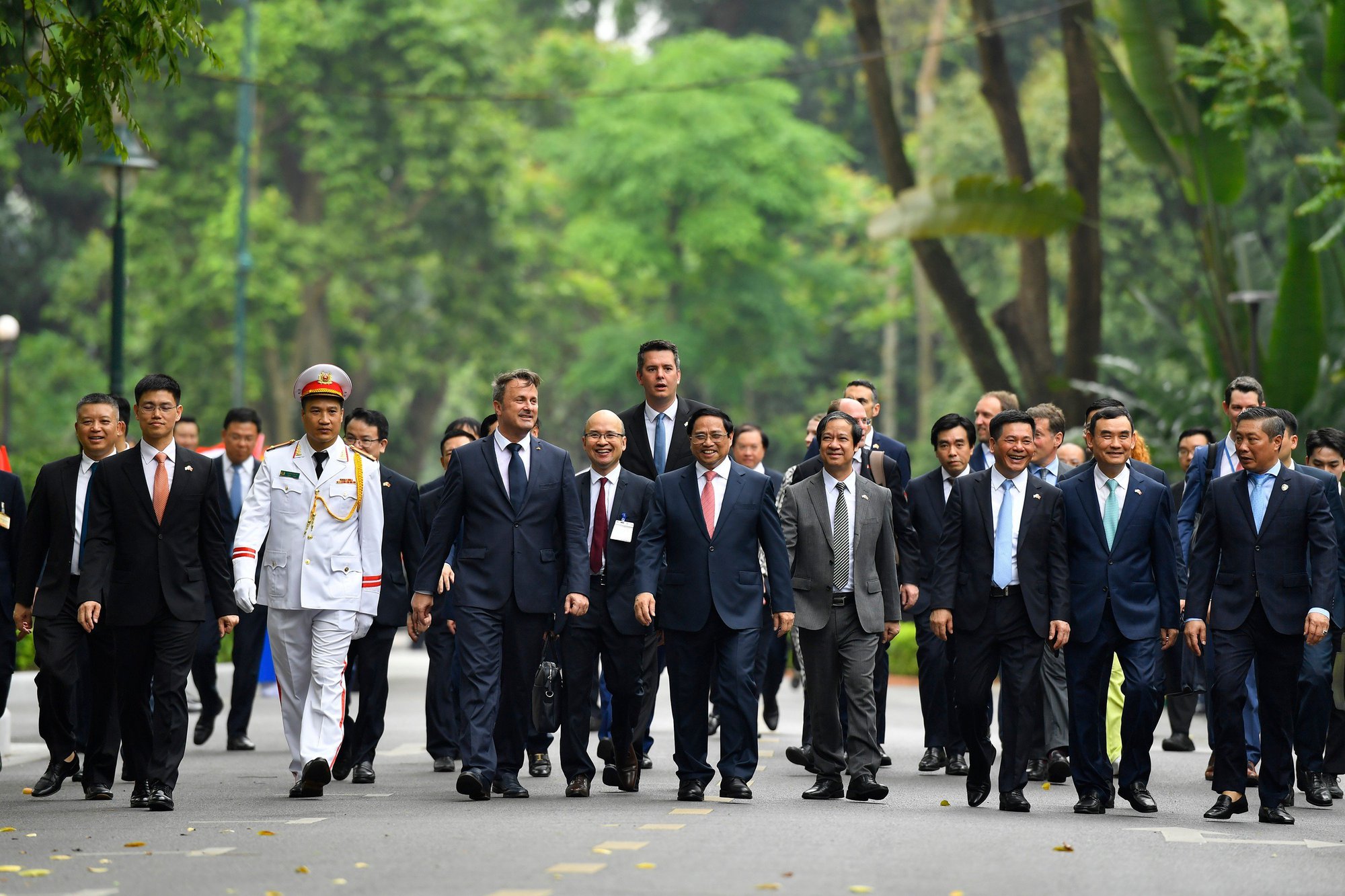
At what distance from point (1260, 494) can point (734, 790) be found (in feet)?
10.3

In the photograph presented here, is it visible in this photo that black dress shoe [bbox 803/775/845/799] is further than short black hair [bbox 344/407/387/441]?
No

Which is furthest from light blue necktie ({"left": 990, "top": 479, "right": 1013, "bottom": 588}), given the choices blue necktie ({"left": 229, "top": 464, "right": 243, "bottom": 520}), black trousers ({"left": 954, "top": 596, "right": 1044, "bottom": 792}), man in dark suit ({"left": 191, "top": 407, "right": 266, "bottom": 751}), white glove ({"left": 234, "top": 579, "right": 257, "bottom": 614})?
blue necktie ({"left": 229, "top": 464, "right": 243, "bottom": 520})

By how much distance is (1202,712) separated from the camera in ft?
61.3

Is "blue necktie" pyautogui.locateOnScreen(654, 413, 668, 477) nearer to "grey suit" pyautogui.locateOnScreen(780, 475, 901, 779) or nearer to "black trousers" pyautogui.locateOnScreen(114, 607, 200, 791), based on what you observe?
"grey suit" pyautogui.locateOnScreen(780, 475, 901, 779)

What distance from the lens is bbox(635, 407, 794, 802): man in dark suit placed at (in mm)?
10695

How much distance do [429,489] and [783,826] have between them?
18.0ft

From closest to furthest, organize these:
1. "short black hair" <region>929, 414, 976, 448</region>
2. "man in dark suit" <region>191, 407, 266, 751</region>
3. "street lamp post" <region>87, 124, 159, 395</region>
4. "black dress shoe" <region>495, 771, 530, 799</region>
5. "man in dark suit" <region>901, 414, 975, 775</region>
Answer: "black dress shoe" <region>495, 771, 530, 799</region> → "man in dark suit" <region>901, 414, 975, 775</region> → "short black hair" <region>929, 414, 976, 448</region> → "man in dark suit" <region>191, 407, 266, 751</region> → "street lamp post" <region>87, 124, 159, 395</region>

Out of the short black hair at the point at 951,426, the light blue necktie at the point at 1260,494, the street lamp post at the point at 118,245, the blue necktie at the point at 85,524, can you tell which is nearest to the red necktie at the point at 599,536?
the short black hair at the point at 951,426

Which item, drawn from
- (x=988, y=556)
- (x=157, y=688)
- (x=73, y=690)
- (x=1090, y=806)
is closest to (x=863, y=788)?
(x=1090, y=806)

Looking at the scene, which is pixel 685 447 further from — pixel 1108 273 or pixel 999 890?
pixel 1108 273

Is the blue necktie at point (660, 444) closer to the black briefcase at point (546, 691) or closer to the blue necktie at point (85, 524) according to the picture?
the black briefcase at point (546, 691)

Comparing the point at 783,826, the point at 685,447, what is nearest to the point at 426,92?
the point at 685,447

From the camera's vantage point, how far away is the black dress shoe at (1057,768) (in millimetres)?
12312

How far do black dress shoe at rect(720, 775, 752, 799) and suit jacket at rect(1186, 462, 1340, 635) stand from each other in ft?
8.17
